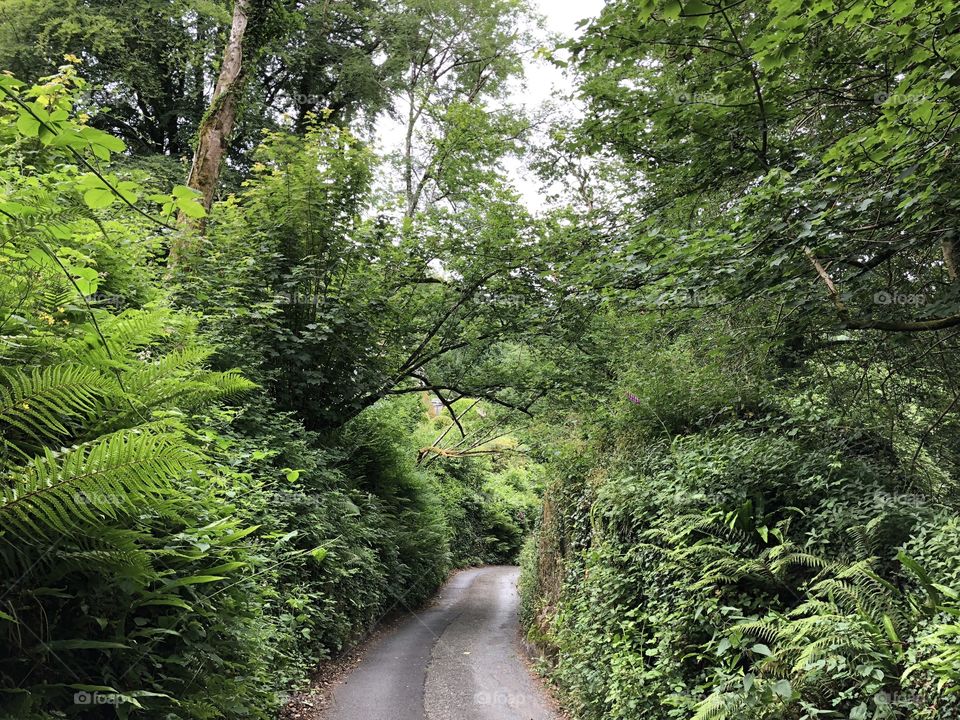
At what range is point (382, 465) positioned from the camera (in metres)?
11.8

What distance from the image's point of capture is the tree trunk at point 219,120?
7.33m

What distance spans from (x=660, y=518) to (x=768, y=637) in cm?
183

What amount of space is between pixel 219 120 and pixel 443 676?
8.41 metres

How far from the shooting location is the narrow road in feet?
20.4

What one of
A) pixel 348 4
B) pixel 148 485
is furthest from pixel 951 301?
pixel 348 4

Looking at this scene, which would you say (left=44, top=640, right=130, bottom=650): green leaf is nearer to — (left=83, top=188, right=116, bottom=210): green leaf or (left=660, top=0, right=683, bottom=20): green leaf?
(left=83, top=188, right=116, bottom=210): green leaf

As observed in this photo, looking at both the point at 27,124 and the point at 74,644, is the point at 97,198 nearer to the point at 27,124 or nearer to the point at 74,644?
the point at 27,124

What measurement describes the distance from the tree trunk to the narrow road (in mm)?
6703

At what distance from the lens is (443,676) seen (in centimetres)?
756

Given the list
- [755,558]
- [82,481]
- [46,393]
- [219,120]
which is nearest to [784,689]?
[755,558]

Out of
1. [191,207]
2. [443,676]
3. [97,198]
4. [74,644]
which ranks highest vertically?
[97,198]

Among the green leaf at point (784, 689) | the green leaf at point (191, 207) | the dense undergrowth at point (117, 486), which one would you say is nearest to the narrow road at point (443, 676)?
the dense undergrowth at point (117, 486)

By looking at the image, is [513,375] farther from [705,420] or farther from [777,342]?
[777,342]

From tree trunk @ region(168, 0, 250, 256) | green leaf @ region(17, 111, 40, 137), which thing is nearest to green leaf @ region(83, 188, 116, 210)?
green leaf @ region(17, 111, 40, 137)
